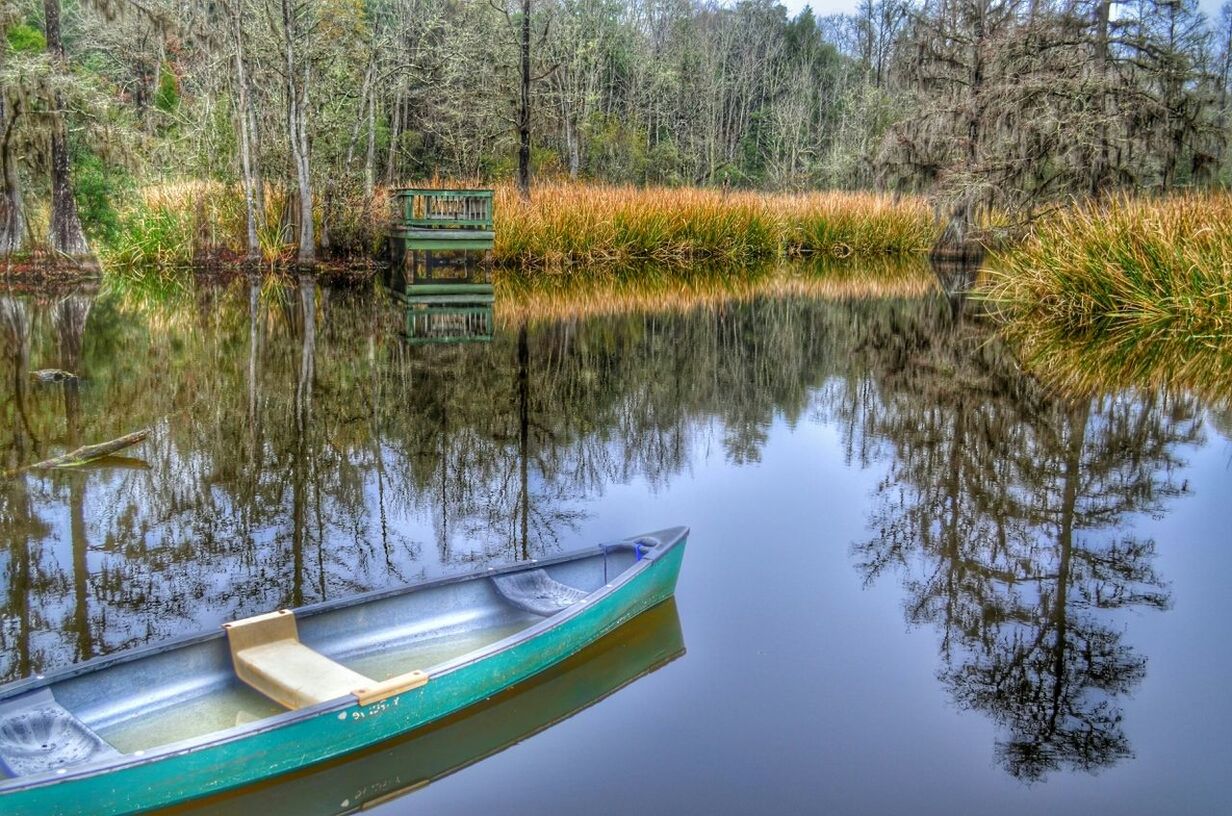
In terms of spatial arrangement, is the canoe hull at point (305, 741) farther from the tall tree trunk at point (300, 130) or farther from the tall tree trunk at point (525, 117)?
the tall tree trunk at point (525, 117)

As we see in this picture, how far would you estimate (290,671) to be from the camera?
4492 mm

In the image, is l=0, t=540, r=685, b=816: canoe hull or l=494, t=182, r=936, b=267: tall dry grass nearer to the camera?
l=0, t=540, r=685, b=816: canoe hull

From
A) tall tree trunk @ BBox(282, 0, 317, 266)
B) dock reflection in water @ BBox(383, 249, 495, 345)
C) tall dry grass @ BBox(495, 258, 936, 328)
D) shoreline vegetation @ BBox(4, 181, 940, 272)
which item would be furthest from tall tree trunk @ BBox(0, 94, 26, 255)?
tall dry grass @ BBox(495, 258, 936, 328)

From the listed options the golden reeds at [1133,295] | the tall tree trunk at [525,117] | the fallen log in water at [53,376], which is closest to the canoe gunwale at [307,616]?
the fallen log in water at [53,376]

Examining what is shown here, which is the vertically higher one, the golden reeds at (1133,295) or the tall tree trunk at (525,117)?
the tall tree trunk at (525,117)

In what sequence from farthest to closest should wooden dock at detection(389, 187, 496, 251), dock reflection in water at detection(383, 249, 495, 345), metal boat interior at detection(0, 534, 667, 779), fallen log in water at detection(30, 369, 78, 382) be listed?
wooden dock at detection(389, 187, 496, 251), dock reflection in water at detection(383, 249, 495, 345), fallen log in water at detection(30, 369, 78, 382), metal boat interior at detection(0, 534, 667, 779)

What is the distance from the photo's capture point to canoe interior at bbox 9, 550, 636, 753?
429cm

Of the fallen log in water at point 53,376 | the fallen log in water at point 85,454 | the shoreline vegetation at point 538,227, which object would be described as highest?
the shoreline vegetation at point 538,227

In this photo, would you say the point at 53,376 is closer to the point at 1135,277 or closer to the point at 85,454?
the point at 85,454

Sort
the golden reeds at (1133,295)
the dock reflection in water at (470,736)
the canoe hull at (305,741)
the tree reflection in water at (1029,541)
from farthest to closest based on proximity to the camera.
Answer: the golden reeds at (1133,295) → the tree reflection in water at (1029,541) → the dock reflection in water at (470,736) → the canoe hull at (305,741)

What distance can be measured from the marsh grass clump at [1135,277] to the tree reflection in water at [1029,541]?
3374 millimetres

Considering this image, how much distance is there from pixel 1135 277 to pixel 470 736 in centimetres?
1317

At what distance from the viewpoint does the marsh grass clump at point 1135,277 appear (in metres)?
14.1

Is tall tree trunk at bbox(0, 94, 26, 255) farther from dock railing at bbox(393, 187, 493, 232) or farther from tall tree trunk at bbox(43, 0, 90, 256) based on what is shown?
dock railing at bbox(393, 187, 493, 232)
